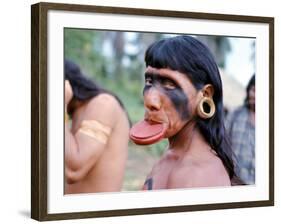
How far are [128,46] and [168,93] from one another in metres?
0.29

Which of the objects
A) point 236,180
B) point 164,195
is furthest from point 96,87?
point 236,180

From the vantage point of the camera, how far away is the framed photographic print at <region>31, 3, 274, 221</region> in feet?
13.0

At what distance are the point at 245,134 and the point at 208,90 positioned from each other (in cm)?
36

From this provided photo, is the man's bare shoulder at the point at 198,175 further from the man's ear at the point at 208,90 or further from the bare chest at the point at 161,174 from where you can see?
the man's ear at the point at 208,90

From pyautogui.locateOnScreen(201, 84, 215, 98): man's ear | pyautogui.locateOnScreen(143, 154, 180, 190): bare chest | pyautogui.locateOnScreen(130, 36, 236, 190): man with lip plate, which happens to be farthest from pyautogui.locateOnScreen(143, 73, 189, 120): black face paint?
pyautogui.locateOnScreen(143, 154, 180, 190): bare chest

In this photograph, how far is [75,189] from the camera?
4023mm

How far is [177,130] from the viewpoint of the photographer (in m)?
4.23

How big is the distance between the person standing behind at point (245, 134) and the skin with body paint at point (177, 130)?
0.17 meters

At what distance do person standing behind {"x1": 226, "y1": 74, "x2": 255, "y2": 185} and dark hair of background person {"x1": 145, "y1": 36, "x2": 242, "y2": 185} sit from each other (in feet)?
0.16

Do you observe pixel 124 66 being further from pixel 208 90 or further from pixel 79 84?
pixel 208 90

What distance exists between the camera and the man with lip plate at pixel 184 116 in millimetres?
4180

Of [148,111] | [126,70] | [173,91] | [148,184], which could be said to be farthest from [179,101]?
[148,184]

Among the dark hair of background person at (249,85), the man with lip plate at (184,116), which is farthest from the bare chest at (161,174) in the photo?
the dark hair of background person at (249,85)

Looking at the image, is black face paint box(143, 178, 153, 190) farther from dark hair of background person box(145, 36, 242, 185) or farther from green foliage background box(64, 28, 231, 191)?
dark hair of background person box(145, 36, 242, 185)
